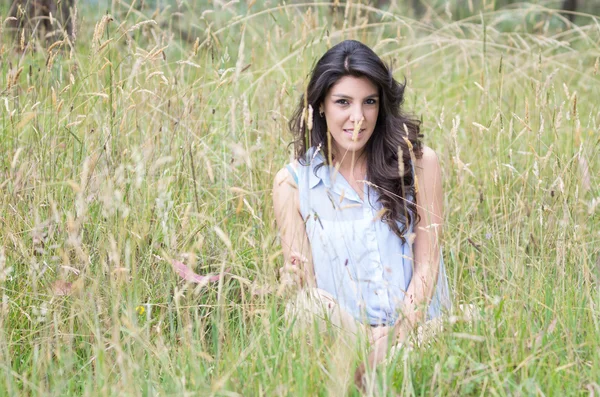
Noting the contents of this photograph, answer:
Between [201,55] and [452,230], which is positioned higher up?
[201,55]

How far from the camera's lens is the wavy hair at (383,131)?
2.79m

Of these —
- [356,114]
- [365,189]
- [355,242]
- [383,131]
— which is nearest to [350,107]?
[356,114]

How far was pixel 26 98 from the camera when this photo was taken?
3.49m

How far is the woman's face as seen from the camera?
2.75m

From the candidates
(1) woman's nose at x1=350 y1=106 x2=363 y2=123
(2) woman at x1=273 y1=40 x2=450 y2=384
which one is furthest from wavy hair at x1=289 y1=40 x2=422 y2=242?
(1) woman's nose at x1=350 y1=106 x2=363 y2=123

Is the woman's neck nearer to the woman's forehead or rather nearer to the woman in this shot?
the woman

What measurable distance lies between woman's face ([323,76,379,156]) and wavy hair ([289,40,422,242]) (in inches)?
1.0

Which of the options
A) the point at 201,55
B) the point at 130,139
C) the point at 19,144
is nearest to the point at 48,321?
the point at 19,144

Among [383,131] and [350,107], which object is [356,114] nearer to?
[350,107]

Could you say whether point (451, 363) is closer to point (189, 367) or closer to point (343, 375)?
point (343, 375)

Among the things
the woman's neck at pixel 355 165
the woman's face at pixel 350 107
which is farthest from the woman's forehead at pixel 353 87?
the woman's neck at pixel 355 165

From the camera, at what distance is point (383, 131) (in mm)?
2896

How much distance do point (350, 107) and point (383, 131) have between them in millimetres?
183

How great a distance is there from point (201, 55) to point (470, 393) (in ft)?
9.31
